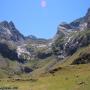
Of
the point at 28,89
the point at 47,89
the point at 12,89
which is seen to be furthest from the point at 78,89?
the point at 12,89

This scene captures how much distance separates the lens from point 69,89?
188 ft

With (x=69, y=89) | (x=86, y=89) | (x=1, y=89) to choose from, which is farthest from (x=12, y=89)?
(x=86, y=89)

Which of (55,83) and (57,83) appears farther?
(55,83)

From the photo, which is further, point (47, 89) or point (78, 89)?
point (47, 89)

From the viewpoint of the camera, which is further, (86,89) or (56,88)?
(56,88)

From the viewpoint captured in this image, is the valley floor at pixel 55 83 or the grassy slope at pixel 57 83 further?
the valley floor at pixel 55 83

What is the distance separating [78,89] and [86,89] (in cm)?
166

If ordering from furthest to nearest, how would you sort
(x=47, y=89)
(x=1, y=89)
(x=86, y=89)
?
(x=1, y=89)
(x=47, y=89)
(x=86, y=89)

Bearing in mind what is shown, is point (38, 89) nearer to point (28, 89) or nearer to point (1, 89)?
point (28, 89)

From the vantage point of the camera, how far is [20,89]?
65188mm

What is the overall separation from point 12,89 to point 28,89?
4.84 meters

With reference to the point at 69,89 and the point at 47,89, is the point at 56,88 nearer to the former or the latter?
the point at 47,89

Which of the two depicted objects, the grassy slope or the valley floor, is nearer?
the grassy slope

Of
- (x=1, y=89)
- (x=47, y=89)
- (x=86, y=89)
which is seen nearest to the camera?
(x=86, y=89)
